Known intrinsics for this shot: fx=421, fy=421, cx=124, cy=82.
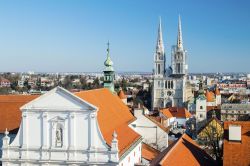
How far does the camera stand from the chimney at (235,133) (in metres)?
25.0

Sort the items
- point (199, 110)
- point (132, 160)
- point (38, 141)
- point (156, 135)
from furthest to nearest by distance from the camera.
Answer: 1. point (199, 110)
2. point (156, 135)
3. point (132, 160)
4. point (38, 141)

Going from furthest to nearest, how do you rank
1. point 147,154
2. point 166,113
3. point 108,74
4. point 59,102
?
point 166,113 < point 108,74 < point 147,154 < point 59,102

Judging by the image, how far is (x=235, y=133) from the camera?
83.0 feet

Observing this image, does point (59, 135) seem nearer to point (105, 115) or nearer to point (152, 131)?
point (105, 115)

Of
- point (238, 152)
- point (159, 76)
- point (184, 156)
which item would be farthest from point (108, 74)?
point (159, 76)

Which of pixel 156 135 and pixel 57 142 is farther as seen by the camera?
pixel 156 135

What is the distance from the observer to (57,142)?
2591cm

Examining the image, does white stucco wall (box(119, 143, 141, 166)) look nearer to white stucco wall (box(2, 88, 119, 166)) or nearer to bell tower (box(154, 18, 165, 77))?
white stucco wall (box(2, 88, 119, 166))

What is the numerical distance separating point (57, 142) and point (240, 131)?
36.5ft

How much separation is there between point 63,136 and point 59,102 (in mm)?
2096

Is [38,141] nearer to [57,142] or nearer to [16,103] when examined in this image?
[57,142]

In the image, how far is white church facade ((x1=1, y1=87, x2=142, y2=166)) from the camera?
82.6 ft

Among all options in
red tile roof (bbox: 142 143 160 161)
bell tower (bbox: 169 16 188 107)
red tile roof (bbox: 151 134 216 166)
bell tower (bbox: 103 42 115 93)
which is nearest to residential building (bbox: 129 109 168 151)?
red tile roof (bbox: 142 143 160 161)

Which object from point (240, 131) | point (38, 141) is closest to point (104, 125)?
point (38, 141)
